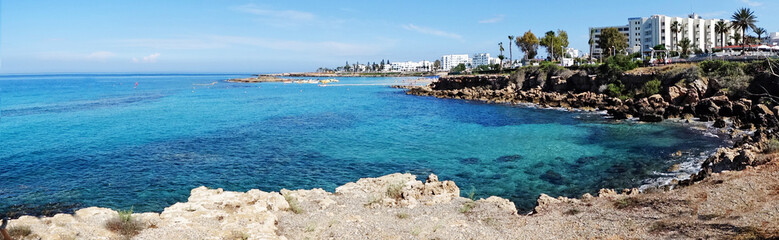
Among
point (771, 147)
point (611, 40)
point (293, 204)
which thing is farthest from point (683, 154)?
point (611, 40)

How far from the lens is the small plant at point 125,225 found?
44.0 ft

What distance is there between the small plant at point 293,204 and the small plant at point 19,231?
7554 mm

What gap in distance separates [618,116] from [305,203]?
3797 centimetres

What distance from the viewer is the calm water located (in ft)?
76.8

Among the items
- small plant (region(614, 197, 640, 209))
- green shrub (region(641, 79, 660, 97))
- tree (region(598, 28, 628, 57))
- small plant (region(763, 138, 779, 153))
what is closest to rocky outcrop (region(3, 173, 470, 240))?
small plant (region(614, 197, 640, 209))

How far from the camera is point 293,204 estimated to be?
682 inches

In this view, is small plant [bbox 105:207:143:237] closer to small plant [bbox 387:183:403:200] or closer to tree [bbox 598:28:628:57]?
small plant [bbox 387:183:403:200]

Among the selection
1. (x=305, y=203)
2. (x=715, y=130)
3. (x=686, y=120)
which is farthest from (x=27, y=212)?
(x=686, y=120)

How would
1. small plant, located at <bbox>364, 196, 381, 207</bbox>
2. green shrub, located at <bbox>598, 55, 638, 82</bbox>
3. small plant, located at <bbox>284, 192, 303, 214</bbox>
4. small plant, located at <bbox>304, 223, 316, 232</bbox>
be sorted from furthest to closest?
1. green shrub, located at <bbox>598, 55, 638, 82</bbox>
2. small plant, located at <bbox>364, 196, 381, 207</bbox>
3. small plant, located at <bbox>284, 192, 303, 214</bbox>
4. small plant, located at <bbox>304, 223, 316, 232</bbox>

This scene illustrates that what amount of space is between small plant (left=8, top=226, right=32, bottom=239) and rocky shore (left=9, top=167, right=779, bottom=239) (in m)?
0.03

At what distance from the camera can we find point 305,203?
58.7 ft

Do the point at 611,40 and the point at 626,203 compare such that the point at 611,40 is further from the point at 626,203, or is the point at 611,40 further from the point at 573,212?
the point at 573,212

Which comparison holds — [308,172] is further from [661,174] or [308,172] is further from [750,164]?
[750,164]

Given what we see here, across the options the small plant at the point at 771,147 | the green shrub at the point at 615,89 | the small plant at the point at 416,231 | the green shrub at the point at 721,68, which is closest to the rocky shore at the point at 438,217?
the small plant at the point at 416,231
